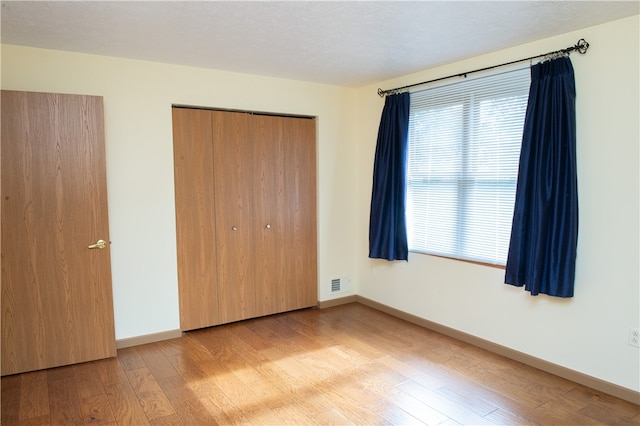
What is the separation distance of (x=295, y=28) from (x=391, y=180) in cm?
181

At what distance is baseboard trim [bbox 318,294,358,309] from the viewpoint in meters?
4.55

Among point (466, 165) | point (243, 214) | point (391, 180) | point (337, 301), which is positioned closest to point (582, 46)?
point (466, 165)

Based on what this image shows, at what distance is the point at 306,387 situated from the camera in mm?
2797

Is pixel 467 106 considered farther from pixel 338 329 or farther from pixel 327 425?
pixel 327 425

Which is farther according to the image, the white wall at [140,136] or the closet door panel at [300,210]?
the closet door panel at [300,210]

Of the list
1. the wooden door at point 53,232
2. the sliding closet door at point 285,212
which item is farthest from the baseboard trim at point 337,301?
the wooden door at point 53,232

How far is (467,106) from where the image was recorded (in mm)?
3443

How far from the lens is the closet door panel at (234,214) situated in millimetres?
3854

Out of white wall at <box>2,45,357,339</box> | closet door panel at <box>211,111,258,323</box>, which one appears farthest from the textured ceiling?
closet door panel at <box>211,111,258,323</box>

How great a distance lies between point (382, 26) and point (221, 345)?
108 inches

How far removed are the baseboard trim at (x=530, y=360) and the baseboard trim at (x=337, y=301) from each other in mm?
505

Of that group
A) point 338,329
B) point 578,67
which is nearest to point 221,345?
point 338,329

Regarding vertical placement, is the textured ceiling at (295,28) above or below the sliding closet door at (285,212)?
above

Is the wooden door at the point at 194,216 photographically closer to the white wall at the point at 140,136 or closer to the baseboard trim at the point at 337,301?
the white wall at the point at 140,136
